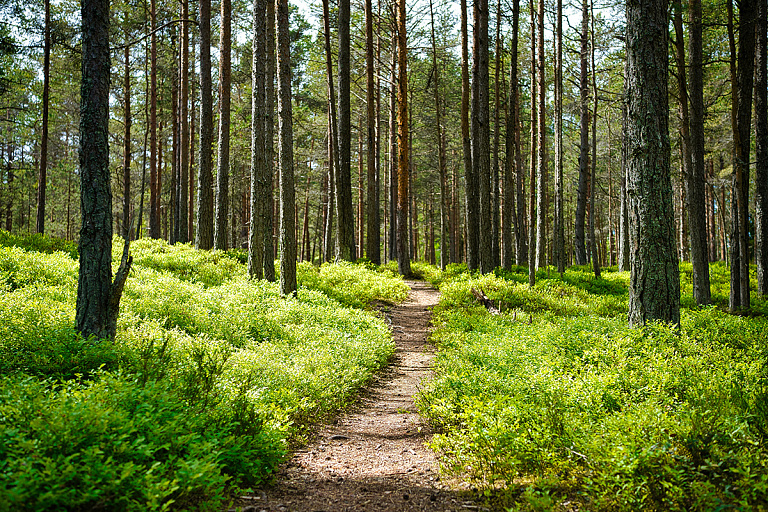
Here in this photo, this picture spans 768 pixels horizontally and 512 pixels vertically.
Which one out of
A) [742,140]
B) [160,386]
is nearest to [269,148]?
[160,386]

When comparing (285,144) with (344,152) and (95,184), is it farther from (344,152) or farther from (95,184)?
(95,184)

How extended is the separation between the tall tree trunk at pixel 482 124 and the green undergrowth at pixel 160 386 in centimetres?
733

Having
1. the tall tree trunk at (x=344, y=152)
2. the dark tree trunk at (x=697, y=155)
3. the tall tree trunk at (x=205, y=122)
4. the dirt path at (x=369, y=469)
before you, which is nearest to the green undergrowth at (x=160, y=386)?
the dirt path at (x=369, y=469)

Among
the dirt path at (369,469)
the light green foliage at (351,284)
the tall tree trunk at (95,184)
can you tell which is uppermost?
the tall tree trunk at (95,184)

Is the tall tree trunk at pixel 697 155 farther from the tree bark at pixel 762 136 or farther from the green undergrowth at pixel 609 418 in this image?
the green undergrowth at pixel 609 418

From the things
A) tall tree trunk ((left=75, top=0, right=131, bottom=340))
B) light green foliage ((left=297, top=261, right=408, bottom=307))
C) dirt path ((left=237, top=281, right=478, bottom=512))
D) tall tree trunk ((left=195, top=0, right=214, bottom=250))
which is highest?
tall tree trunk ((left=195, top=0, right=214, bottom=250))

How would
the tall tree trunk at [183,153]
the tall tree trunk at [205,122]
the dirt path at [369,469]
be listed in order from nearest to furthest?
the dirt path at [369,469] < the tall tree trunk at [205,122] < the tall tree trunk at [183,153]

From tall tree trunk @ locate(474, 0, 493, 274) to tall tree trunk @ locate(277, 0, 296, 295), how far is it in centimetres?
756

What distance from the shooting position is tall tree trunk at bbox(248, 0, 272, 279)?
11.1 m

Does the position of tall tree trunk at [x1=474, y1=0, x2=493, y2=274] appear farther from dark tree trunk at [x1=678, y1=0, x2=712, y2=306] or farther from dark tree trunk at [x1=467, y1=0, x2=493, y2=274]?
dark tree trunk at [x1=678, y1=0, x2=712, y2=306]

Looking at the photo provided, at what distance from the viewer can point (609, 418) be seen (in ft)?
12.6

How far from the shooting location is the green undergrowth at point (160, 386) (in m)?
2.80

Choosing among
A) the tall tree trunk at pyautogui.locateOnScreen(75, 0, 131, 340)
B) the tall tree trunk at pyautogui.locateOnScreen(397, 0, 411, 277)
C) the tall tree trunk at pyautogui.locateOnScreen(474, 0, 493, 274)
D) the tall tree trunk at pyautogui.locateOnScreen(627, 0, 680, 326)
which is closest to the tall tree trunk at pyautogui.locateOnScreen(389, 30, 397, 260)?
the tall tree trunk at pyautogui.locateOnScreen(397, 0, 411, 277)

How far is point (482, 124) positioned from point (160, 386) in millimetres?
14816
